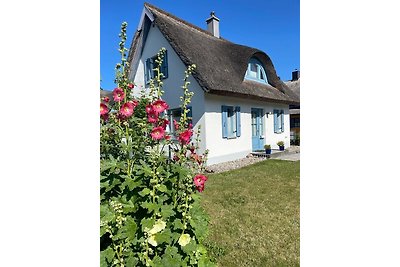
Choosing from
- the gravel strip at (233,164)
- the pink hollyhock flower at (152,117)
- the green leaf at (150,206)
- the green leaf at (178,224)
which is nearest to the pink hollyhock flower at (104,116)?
the pink hollyhock flower at (152,117)

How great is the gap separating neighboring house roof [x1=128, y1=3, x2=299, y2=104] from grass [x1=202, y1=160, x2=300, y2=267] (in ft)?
2.01

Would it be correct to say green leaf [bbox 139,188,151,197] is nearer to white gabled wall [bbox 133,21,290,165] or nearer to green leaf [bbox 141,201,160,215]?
green leaf [bbox 141,201,160,215]

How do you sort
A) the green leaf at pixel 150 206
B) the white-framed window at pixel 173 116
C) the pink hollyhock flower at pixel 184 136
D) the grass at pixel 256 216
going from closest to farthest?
the green leaf at pixel 150 206, the pink hollyhock flower at pixel 184 136, the white-framed window at pixel 173 116, the grass at pixel 256 216

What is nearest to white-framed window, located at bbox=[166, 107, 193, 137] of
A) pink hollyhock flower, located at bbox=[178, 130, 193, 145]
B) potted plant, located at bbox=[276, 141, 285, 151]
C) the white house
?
the white house

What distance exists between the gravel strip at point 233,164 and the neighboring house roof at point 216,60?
1.47ft

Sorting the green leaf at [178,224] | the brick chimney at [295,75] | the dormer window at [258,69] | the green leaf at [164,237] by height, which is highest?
the dormer window at [258,69]

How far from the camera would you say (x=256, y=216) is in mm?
2053

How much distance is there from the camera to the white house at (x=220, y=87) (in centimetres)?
123

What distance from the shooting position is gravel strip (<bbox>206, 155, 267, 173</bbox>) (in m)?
1.68

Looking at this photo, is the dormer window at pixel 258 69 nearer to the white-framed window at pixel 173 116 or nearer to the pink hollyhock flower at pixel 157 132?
the white-framed window at pixel 173 116
